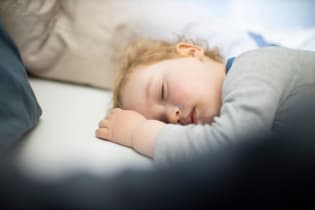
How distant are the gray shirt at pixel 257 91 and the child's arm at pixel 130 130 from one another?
0.02m

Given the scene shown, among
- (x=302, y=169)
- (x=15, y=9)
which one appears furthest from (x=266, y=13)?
(x=302, y=169)

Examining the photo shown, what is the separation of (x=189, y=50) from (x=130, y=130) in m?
0.19

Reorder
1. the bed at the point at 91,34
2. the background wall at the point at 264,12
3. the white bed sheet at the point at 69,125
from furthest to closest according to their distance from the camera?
the background wall at the point at 264,12 < the bed at the point at 91,34 < the white bed sheet at the point at 69,125

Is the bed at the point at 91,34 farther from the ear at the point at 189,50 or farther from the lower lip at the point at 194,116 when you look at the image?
the lower lip at the point at 194,116

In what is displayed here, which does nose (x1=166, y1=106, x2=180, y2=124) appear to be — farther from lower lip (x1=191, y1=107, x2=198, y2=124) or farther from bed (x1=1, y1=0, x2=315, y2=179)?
bed (x1=1, y1=0, x2=315, y2=179)

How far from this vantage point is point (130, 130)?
611mm

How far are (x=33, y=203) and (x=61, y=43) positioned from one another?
603mm

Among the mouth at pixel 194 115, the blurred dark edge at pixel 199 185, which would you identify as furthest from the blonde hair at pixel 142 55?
the blurred dark edge at pixel 199 185

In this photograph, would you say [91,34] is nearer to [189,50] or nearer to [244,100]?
[189,50]

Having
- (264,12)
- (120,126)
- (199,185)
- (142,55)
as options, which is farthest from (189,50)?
(199,185)

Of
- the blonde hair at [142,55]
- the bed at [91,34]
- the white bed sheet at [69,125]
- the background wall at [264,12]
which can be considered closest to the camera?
the white bed sheet at [69,125]

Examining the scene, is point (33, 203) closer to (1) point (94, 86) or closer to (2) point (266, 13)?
(1) point (94, 86)

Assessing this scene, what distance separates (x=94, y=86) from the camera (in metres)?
0.83

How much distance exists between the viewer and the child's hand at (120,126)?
0.61m
